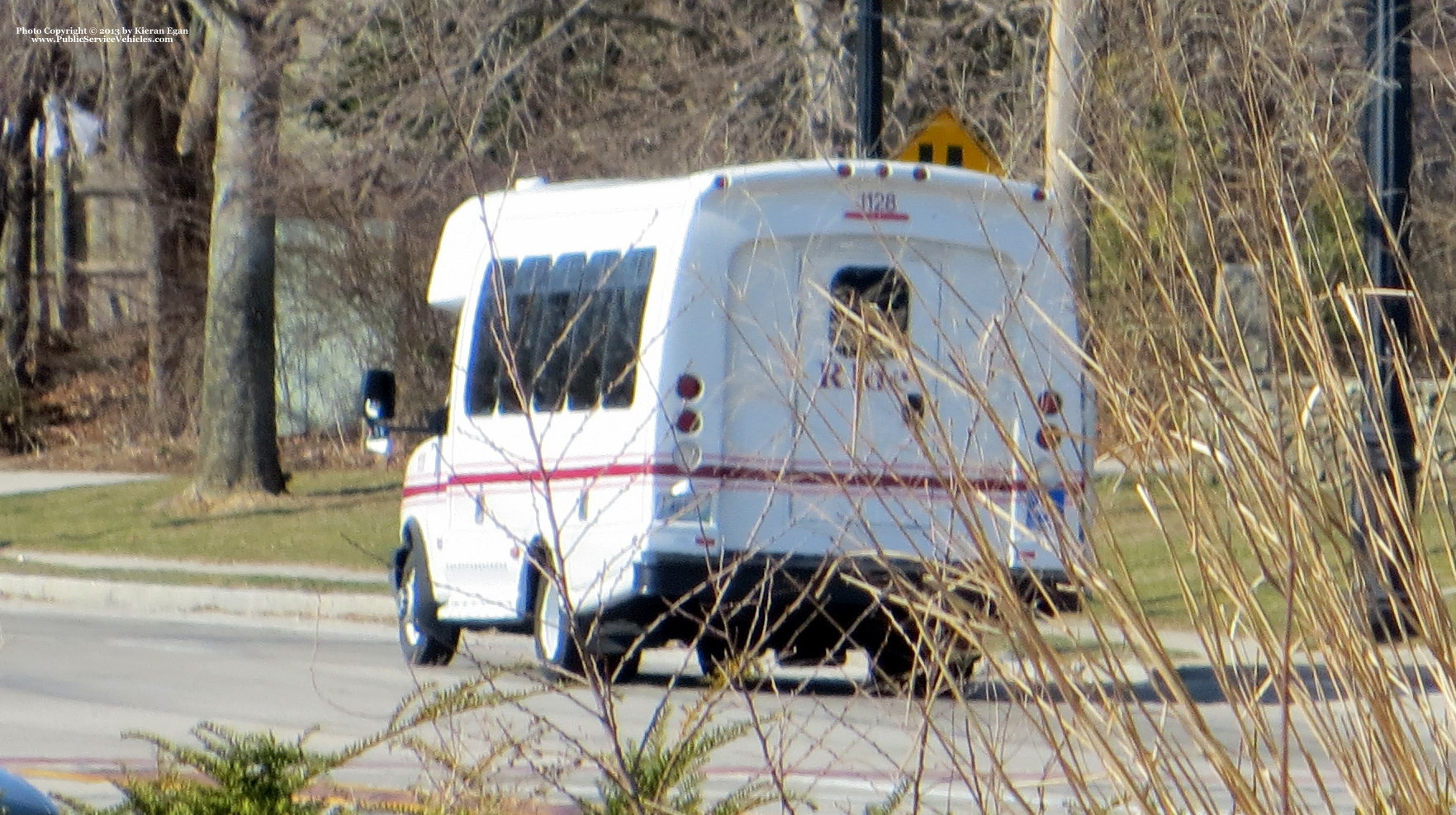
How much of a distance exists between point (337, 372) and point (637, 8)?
31.6 feet

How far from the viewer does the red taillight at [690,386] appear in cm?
1022

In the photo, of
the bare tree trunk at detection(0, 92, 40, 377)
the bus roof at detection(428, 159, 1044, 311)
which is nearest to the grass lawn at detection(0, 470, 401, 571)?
the bus roof at detection(428, 159, 1044, 311)

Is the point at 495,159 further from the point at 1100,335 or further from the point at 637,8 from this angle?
the point at 1100,335

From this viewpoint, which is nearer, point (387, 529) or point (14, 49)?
point (387, 529)

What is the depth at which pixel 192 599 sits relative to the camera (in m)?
16.8

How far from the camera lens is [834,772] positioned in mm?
7762

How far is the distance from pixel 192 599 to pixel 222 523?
5.64 metres

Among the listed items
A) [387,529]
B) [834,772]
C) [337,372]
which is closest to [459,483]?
[834,772]

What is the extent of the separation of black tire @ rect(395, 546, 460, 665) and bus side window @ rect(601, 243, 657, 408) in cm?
217

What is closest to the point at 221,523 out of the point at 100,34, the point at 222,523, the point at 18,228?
the point at 222,523

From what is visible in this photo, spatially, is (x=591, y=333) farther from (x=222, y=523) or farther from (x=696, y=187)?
(x=222, y=523)

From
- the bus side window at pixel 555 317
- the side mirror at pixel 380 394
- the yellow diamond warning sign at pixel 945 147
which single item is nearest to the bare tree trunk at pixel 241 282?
the yellow diamond warning sign at pixel 945 147

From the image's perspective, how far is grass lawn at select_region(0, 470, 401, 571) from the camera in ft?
65.6

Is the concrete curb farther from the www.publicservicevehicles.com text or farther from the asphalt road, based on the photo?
the www.publicservicevehicles.com text
